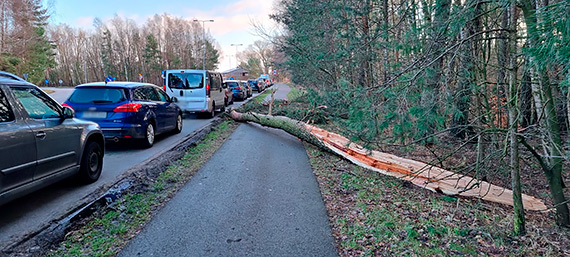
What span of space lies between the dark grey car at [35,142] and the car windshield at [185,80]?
8758mm

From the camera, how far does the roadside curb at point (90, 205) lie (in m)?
3.26

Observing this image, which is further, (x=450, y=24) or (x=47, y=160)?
(x=47, y=160)

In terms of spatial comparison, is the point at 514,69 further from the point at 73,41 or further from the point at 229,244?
the point at 73,41

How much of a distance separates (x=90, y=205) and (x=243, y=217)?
2077mm

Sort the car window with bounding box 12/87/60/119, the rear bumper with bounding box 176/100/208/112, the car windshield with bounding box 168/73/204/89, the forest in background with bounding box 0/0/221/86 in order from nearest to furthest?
the car window with bounding box 12/87/60/119 < the car windshield with bounding box 168/73/204/89 < the rear bumper with bounding box 176/100/208/112 < the forest in background with bounding box 0/0/221/86

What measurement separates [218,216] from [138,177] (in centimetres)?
230

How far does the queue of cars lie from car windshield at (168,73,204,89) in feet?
13.6

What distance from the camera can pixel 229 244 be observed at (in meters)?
3.39

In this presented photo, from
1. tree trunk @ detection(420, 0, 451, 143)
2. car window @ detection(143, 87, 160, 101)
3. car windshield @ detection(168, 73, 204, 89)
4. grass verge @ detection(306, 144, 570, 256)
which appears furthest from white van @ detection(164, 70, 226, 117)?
tree trunk @ detection(420, 0, 451, 143)

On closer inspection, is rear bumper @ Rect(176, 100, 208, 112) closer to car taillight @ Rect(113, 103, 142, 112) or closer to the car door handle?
car taillight @ Rect(113, 103, 142, 112)

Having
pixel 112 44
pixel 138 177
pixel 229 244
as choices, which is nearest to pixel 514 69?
pixel 229 244

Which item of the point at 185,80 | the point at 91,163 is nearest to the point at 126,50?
the point at 185,80

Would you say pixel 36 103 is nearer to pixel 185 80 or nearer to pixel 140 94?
pixel 140 94

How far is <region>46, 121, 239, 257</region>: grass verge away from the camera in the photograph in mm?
3308
